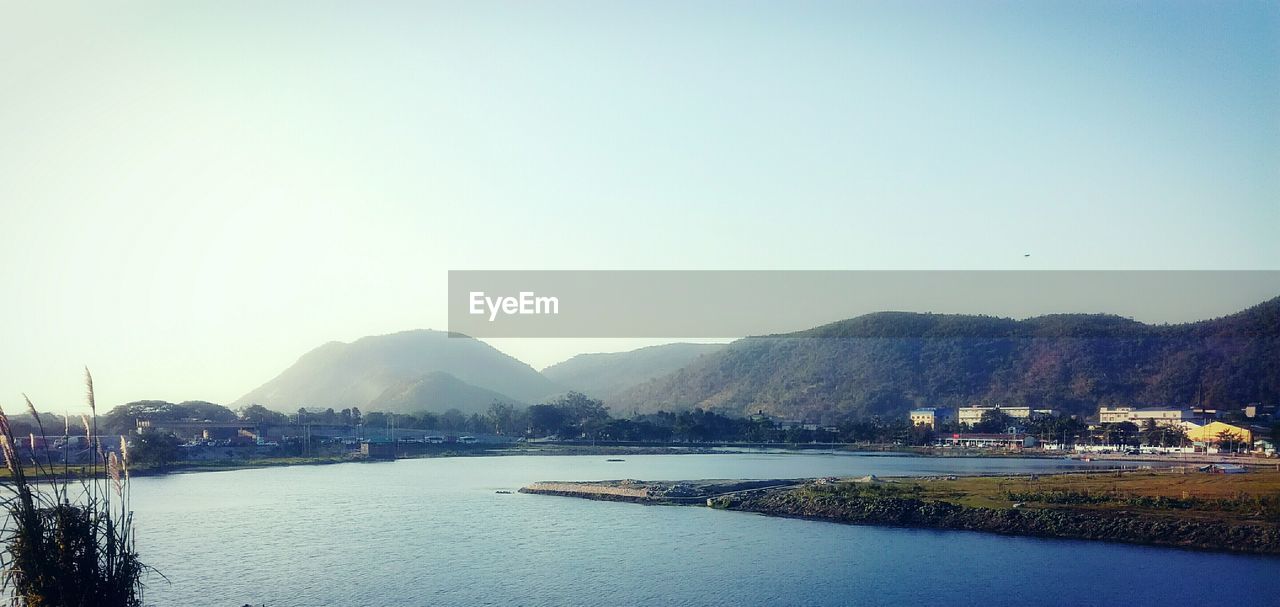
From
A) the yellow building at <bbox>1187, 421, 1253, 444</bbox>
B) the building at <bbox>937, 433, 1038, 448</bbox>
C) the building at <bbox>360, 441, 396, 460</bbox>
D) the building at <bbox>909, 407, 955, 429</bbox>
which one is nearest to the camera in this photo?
the yellow building at <bbox>1187, 421, 1253, 444</bbox>

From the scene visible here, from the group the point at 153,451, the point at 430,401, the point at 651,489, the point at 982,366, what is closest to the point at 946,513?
the point at 651,489

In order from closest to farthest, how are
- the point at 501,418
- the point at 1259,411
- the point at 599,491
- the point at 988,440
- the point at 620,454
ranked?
1. the point at 599,491
2. the point at 1259,411
3. the point at 620,454
4. the point at 988,440
5. the point at 501,418

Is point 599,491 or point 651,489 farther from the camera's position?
point 599,491

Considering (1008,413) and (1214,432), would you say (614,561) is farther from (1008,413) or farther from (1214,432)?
(1008,413)

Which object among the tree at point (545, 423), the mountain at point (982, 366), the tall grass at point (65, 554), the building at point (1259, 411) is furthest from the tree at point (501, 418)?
the tall grass at point (65, 554)

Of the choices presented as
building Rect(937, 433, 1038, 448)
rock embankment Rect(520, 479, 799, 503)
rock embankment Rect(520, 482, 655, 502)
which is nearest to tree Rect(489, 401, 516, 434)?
building Rect(937, 433, 1038, 448)

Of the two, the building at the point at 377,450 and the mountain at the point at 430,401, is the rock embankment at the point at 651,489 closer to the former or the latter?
the building at the point at 377,450

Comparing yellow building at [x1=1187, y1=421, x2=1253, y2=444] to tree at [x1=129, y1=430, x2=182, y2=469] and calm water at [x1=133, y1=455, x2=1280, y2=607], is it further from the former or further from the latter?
tree at [x1=129, y1=430, x2=182, y2=469]
